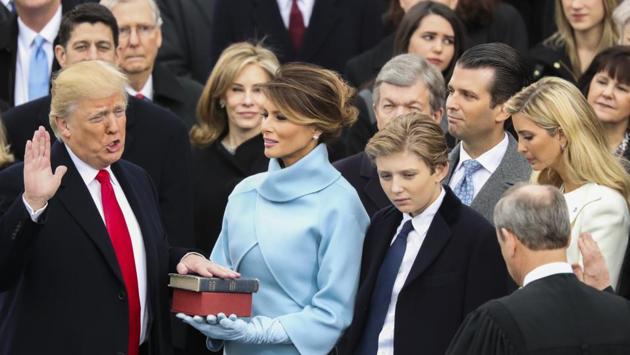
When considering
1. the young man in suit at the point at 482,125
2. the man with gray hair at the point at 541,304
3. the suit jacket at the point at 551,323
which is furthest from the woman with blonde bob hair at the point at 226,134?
the suit jacket at the point at 551,323

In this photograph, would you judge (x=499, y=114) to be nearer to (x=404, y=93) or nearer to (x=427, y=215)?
(x=404, y=93)

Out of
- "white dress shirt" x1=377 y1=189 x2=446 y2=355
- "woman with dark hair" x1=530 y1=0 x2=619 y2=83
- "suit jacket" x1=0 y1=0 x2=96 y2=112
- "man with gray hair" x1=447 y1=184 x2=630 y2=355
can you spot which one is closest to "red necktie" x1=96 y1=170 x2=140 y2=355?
"white dress shirt" x1=377 y1=189 x2=446 y2=355

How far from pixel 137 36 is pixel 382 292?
3450 mm

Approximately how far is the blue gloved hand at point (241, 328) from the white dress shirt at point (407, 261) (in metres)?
0.45

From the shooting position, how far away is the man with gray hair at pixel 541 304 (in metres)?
5.95

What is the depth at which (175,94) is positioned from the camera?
10.1m

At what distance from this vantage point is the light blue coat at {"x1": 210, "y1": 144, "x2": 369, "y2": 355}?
6.98 metres

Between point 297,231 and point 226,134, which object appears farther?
point 226,134

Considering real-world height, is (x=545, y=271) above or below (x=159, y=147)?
below

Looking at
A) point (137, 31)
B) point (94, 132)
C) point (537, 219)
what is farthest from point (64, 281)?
point (137, 31)

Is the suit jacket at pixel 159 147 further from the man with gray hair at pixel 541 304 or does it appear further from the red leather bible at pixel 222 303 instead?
the man with gray hair at pixel 541 304

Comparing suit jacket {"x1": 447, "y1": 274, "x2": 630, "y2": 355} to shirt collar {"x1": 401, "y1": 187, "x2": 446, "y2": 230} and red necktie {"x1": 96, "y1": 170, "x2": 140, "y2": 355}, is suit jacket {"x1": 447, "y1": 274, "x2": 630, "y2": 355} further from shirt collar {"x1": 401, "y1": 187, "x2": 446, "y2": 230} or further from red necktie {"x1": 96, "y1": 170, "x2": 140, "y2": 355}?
red necktie {"x1": 96, "y1": 170, "x2": 140, "y2": 355}

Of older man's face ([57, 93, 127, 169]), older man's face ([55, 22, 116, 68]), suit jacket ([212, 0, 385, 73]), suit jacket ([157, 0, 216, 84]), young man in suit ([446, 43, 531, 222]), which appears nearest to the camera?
older man's face ([57, 93, 127, 169])

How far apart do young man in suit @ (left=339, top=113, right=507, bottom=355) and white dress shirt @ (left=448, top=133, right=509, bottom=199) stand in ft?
2.82
